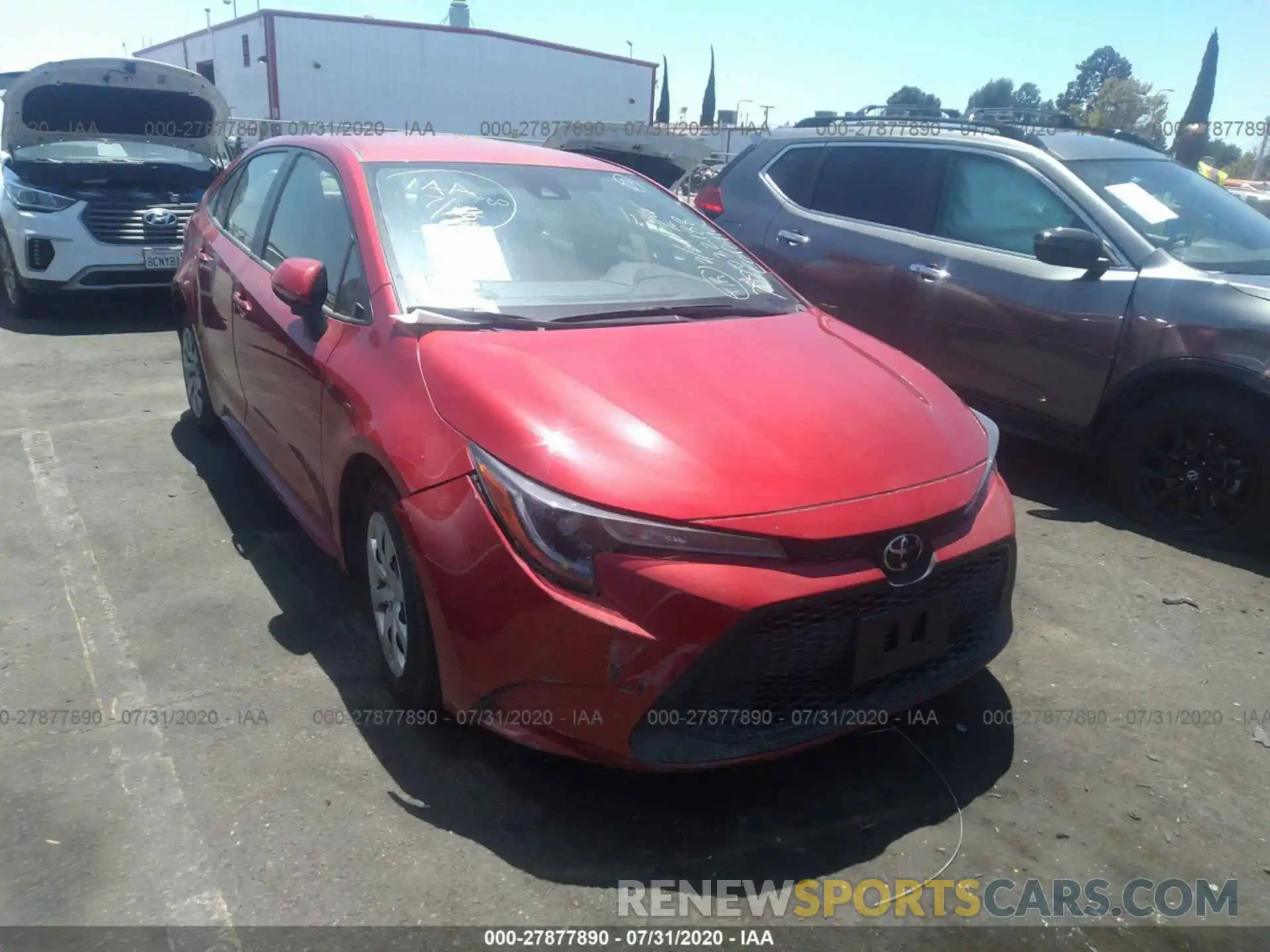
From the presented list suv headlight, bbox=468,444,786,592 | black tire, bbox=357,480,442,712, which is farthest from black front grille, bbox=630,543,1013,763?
black tire, bbox=357,480,442,712

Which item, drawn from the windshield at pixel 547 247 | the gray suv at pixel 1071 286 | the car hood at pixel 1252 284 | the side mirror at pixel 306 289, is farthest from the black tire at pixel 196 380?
the car hood at pixel 1252 284

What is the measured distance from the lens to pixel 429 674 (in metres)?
2.57

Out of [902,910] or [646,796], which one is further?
[646,796]

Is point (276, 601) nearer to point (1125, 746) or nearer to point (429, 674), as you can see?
point (429, 674)

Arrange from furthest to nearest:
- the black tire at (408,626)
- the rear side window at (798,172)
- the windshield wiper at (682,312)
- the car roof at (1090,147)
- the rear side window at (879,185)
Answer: the rear side window at (798,172), the rear side window at (879,185), the car roof at (1090,147), the windshield wiper at (682,312), the black tire at (408,626)

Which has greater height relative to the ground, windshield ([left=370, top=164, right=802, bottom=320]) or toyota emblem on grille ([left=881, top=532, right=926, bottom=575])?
windshield ([left=370, top=164, right=802, bottom=320])

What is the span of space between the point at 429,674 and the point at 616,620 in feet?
2.30

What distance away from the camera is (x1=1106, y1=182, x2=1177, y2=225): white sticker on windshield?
15.0 ft

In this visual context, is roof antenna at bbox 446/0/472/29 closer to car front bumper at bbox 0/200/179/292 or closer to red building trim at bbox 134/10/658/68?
red building trim at bbox 134/10/658/68

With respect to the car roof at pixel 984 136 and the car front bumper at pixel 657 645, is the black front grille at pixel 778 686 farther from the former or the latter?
the car roof at pixel 984 136

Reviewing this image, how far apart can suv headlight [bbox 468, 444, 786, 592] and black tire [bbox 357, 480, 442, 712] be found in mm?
429

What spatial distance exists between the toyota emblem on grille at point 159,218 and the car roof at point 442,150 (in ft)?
13.9

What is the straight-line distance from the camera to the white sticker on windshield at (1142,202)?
4.59 meters

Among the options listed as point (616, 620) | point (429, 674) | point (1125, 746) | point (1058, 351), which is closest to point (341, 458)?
point (429, 674)
